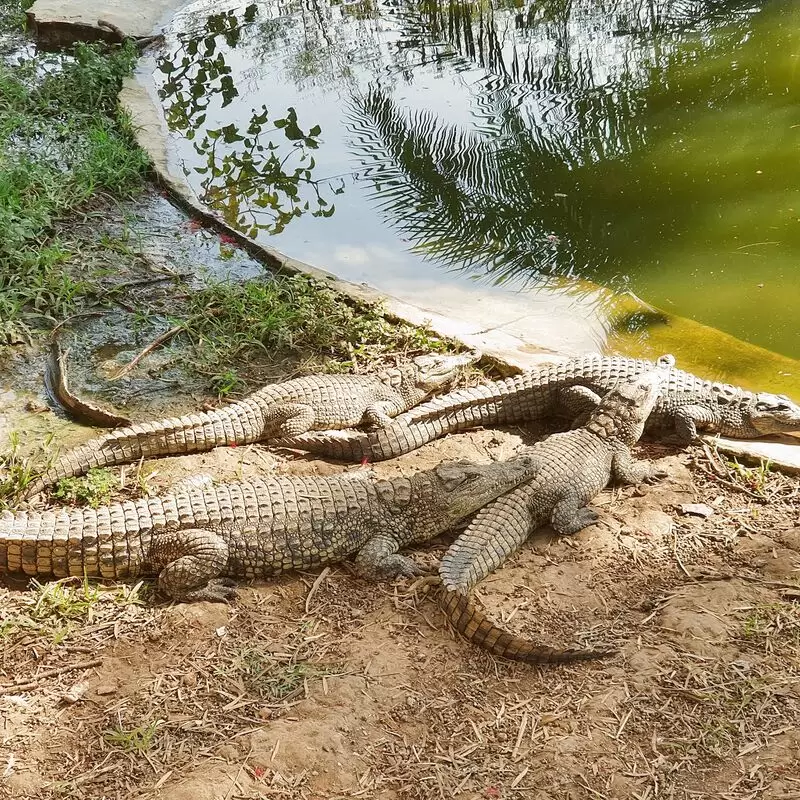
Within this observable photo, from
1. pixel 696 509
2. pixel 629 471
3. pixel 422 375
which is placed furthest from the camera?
pixel 422 375

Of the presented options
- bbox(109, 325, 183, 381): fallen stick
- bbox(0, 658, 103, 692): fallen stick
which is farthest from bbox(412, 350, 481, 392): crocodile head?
bbox(0, 658, 103, 692): fallen stick

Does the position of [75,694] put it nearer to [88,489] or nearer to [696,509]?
[88,489]

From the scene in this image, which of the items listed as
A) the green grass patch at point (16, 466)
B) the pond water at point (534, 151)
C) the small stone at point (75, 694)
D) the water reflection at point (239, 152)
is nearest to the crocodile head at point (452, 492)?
the small stone at point (75, 694)

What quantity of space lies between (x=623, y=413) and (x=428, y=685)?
2.17 metres

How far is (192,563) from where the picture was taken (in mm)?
3781

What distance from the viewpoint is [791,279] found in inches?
251

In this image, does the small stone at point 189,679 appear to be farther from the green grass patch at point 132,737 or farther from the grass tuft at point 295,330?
the grass tuft at point 295,330

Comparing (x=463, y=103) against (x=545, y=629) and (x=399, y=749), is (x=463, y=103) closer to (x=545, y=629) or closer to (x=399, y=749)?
(x=545, y=629)

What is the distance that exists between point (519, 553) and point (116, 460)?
87.8 inches

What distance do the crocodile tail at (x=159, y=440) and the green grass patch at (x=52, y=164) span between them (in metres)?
1.46

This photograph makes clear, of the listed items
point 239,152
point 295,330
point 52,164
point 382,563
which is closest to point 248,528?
point 382,563

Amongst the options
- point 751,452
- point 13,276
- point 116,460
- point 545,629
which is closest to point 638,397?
point 751,452

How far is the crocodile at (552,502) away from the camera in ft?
11.4

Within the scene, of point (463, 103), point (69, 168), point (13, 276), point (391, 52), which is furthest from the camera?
point (391, 52)
